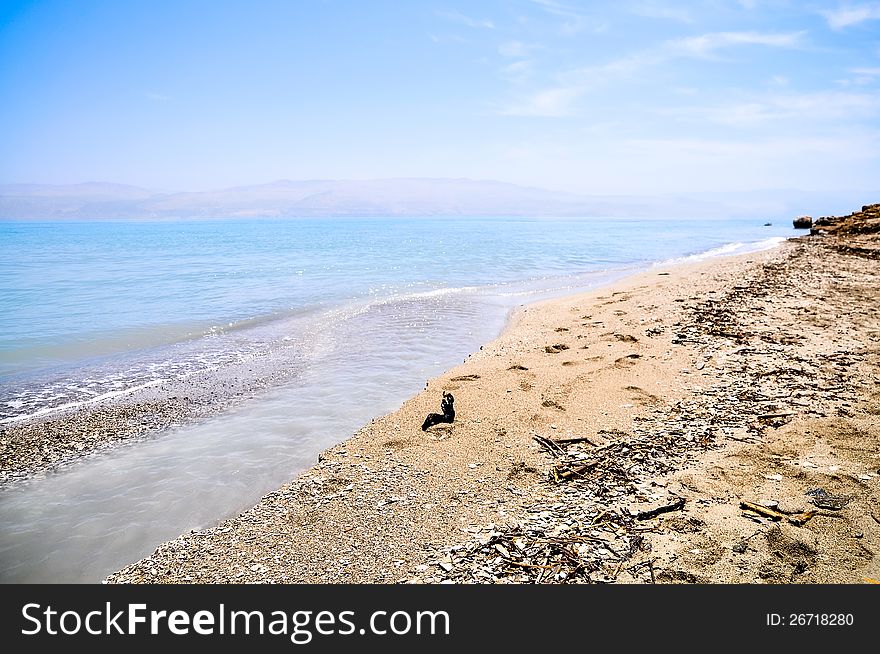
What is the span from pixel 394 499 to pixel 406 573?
1061mm

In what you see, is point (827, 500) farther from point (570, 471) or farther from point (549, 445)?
point (549, 445)

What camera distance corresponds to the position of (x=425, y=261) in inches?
1188

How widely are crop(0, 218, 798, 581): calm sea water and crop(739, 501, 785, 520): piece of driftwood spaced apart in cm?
442

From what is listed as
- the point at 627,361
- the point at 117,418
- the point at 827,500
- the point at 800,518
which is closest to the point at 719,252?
the point at 627,361

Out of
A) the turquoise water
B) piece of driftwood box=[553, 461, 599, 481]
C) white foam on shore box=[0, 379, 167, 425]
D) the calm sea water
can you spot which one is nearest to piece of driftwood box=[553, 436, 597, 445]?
piece of driftwood box=[553, 461, 599, 481]

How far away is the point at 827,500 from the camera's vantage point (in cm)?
355

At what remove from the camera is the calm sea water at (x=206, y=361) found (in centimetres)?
463

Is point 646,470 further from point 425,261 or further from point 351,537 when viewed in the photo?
point 425,261

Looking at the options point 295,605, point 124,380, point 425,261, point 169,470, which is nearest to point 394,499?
point 295,605

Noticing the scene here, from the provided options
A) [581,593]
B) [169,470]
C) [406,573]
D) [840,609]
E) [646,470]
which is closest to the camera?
[840,609]

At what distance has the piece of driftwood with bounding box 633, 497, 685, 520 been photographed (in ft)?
11.7

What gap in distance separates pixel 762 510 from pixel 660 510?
2.37 feet

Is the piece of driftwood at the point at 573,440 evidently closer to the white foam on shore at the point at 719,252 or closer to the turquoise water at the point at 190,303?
the turquoise water at the point at 190,303

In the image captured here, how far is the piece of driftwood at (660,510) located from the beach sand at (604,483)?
0.01m
